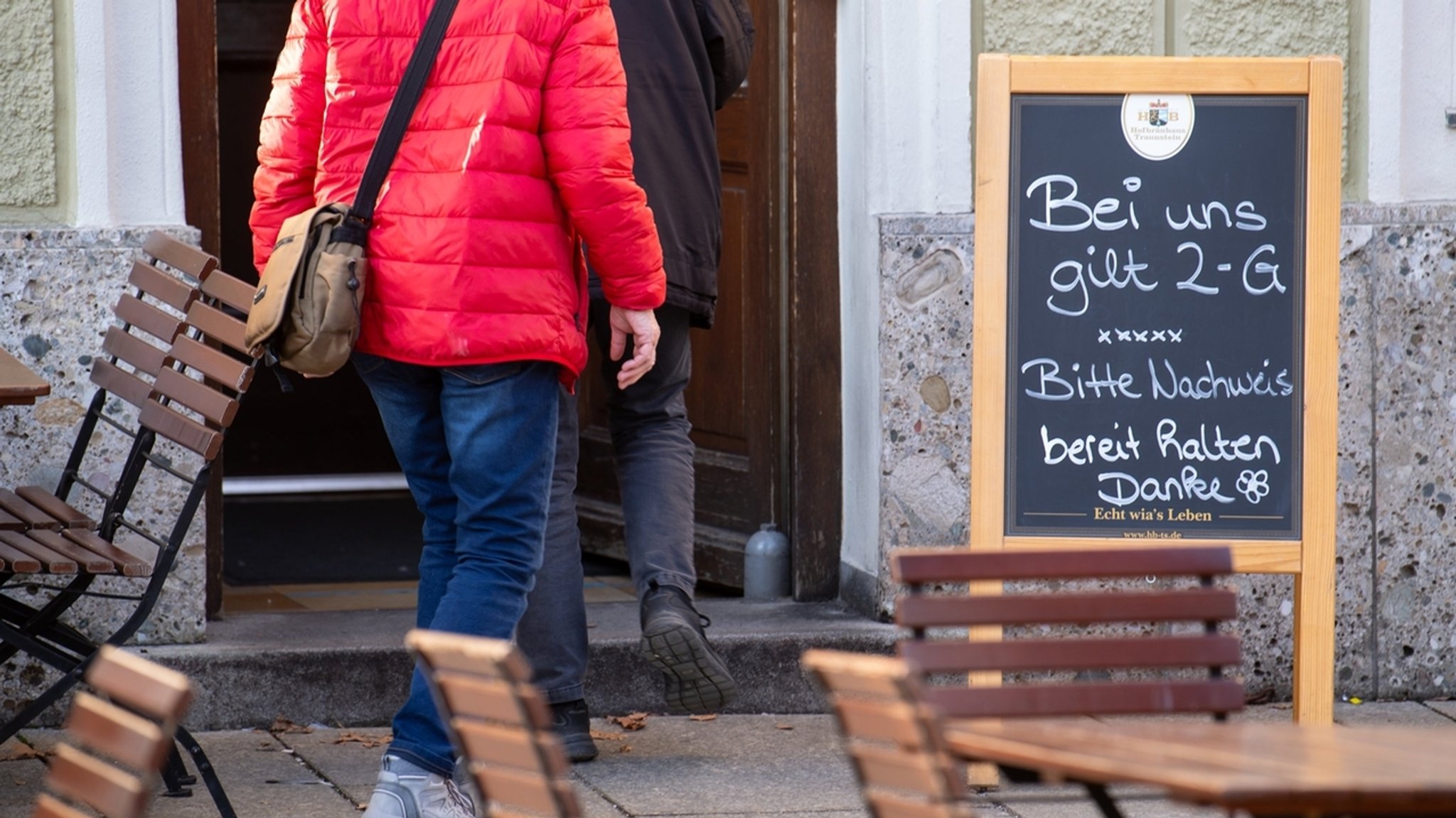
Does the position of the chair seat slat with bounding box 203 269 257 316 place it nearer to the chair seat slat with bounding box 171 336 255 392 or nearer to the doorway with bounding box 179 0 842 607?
the chair seat slat with bounding box 171 336 255 392

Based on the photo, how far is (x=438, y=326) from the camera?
3.19 meters

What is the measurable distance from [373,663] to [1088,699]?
7.89 ft

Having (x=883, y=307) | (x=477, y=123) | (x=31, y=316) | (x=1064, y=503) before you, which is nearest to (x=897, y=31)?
(x=883, y=307)

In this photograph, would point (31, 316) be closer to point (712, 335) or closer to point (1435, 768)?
point (712, 335)

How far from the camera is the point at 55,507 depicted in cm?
385

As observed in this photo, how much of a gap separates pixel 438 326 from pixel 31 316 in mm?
1591

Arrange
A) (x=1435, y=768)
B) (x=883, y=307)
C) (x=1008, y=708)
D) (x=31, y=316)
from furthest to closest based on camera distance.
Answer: (x=883, y=307), (x=31, y=316), (x=1008, y=708), (x=1435, y=768)

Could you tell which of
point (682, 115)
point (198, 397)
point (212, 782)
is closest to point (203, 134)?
point (198, 397)

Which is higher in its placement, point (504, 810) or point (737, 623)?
point (504, 810)

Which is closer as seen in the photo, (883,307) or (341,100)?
(341,100)

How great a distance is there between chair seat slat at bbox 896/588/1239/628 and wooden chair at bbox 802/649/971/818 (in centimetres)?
54

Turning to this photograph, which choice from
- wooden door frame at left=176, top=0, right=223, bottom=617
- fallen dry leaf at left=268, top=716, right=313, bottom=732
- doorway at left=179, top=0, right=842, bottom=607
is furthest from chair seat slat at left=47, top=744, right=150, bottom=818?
doorway at left=179, top=0, right=842, bottom=607

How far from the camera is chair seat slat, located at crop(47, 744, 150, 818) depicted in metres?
1.75

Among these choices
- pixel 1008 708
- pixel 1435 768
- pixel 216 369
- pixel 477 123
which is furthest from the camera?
pixel 216 369
